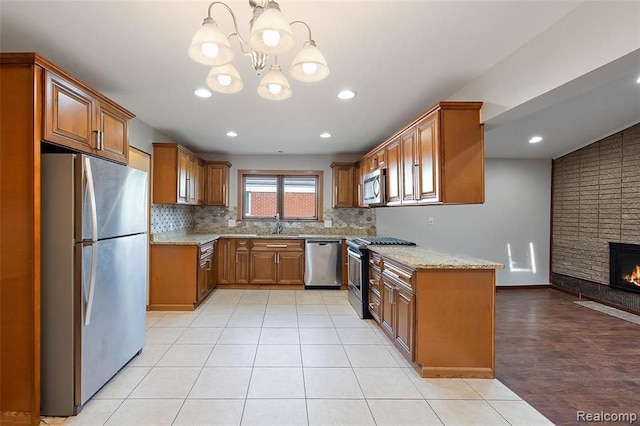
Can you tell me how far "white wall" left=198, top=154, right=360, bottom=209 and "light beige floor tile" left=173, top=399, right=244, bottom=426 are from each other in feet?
13.0

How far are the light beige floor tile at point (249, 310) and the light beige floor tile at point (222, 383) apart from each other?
1.38 m

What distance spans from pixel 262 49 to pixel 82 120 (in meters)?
1.60

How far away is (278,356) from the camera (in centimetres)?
Answer: 269

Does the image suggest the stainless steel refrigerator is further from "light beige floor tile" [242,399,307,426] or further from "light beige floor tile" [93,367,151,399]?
"light beige floor tile" [242,399,307,426]

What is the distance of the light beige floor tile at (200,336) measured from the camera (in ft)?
9.75

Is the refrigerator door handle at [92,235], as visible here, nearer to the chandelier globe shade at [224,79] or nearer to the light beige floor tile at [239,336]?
the chandelier globe shade at [224,79]

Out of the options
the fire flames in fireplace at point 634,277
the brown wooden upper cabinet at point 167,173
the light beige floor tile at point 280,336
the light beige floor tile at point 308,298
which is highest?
the brown wooden upper cabinet at point 167,173

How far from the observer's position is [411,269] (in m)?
2.49

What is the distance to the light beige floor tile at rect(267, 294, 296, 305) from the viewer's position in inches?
170

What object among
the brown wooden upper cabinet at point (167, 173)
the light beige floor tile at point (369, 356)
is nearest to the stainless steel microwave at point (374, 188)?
the light beige floor tile at point (369, 356)

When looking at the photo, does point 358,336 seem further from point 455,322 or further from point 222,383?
point 222,383

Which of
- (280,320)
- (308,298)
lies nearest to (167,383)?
(280,320)

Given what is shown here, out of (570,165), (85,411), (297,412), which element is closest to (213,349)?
(85,411)

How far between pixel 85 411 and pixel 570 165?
6.72 meters
